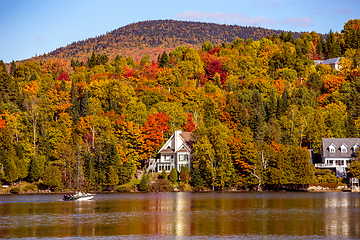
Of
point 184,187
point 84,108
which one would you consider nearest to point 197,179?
point 184,187

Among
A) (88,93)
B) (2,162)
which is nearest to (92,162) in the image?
(2,162)

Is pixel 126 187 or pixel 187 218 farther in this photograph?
pixel 126 187

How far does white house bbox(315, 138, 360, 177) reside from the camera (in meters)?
110

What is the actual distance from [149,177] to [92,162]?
497 inches

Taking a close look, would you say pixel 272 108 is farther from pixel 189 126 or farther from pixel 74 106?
pixel 74 106

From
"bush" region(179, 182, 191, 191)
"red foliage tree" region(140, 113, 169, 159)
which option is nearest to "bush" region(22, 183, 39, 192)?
"red foliage tree" region(140, 113, 169, 159)

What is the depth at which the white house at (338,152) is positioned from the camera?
10956 centimetres

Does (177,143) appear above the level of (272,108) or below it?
below

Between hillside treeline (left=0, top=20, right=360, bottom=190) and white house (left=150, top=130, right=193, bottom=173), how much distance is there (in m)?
2.53

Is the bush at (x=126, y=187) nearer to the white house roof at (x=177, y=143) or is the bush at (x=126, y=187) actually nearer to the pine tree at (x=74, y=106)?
the white house roof at (x=177, y=143)

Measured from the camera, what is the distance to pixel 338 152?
110 m

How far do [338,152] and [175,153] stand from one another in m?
37.3

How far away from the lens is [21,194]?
4011 inches

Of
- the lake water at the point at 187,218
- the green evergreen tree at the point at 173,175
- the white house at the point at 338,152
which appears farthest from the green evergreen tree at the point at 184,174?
the white house at the point at 338,152
